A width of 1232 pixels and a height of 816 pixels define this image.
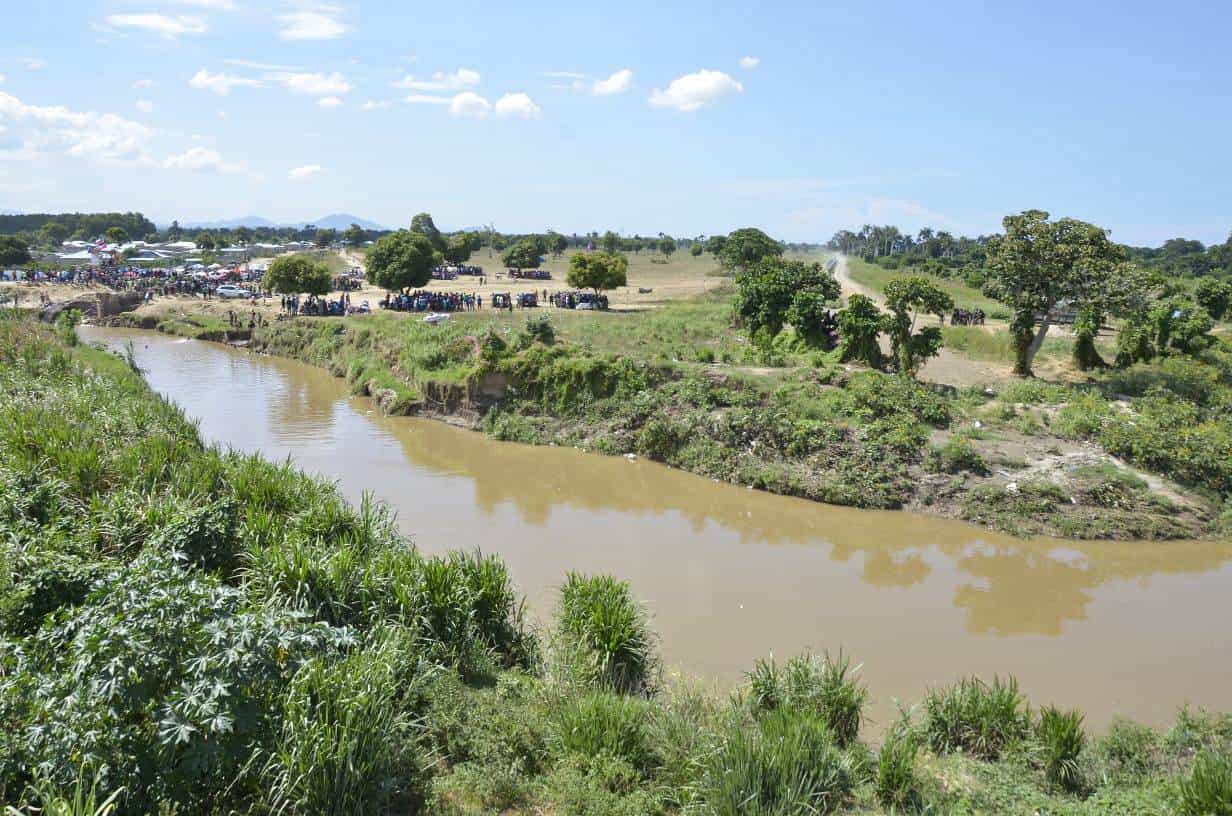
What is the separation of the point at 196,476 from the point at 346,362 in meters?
21.6

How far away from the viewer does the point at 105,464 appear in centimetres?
1045

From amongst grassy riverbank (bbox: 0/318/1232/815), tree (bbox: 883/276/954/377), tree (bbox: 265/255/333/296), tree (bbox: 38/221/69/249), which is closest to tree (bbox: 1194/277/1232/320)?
tree (bbox: 883/276/954/377)

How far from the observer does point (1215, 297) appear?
33.6 meters

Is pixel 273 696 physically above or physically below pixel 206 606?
below

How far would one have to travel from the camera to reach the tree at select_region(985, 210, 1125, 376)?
22141 millimetres

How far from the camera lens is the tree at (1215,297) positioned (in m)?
33.5

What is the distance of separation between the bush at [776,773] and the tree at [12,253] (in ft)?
246

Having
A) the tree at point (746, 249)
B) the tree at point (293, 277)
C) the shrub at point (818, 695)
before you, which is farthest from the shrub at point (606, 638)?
the tree at point (746, 249)

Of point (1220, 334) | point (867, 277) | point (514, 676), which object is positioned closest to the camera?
point (514, 676)

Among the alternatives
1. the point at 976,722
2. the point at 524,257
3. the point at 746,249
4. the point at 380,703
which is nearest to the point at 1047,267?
the point at 976,722

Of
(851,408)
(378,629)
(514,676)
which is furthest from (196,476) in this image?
(851,408)

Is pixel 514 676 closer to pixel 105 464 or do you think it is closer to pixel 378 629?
pixel 378 629

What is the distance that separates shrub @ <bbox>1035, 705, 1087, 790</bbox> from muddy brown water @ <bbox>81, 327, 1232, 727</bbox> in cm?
236

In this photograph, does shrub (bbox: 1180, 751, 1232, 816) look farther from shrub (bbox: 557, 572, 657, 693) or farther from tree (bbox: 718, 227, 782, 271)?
tree (bbox: 718, 227, 782, 271)
